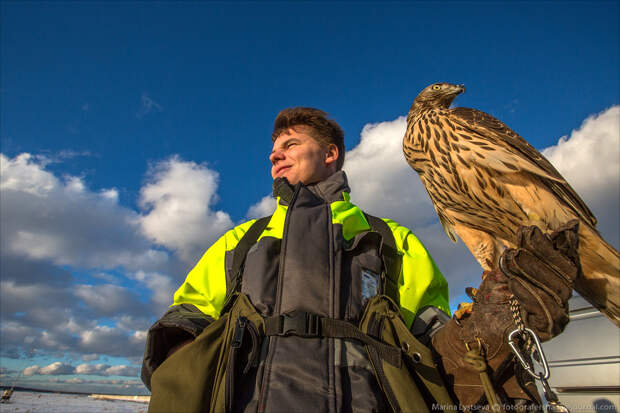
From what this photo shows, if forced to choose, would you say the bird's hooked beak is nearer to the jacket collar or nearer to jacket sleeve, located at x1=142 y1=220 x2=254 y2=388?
the jacket collar

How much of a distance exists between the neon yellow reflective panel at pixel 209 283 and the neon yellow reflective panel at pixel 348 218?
0.80 meters

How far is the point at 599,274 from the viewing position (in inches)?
88.3

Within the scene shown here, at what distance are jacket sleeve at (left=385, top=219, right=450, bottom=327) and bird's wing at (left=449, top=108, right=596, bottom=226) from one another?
0.97 metres

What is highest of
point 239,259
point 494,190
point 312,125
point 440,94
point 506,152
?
point 440,94

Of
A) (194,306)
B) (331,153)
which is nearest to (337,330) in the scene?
(194,306)

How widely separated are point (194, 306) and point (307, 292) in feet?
2.88

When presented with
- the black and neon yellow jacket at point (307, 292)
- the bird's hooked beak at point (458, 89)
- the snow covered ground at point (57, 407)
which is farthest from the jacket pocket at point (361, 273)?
the snow covered ground at point (57, 407)

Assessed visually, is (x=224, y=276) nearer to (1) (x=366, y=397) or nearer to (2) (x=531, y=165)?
(1) (x=366, y=397)

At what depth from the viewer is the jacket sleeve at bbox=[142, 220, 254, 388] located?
193 cm

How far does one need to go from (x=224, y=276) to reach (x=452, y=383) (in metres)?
1.54

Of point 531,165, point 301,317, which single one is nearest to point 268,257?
point 301,317

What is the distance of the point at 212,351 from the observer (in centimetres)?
174

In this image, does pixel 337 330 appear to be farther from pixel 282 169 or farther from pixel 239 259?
pixel 282 169

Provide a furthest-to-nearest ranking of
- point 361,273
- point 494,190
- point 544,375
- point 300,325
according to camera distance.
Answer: point 494,190 < point 361,273 < point 300,325 < point 544,375
